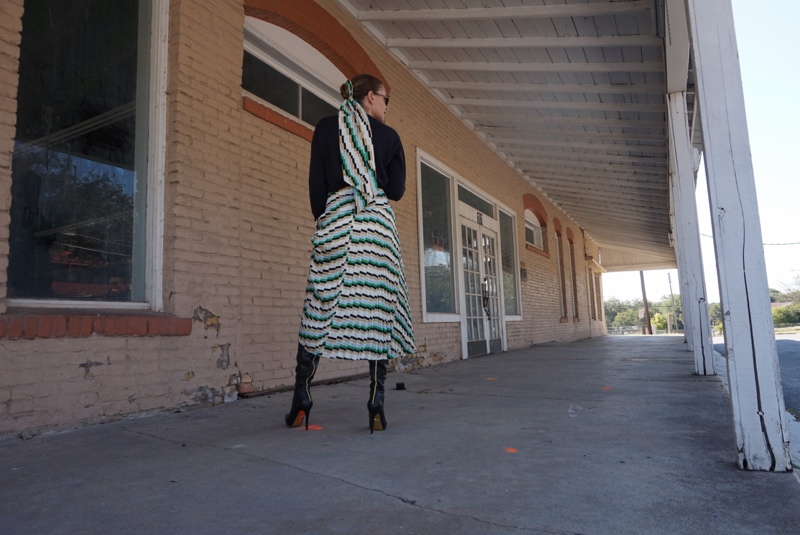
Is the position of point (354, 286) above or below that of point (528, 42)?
below

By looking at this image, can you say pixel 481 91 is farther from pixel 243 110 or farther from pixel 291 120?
pixel 243 110

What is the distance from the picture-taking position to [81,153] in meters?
3.06

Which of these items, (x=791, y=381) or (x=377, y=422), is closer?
(x=377, y=422)

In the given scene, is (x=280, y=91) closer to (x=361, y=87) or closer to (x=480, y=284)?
(x=361, y=87)

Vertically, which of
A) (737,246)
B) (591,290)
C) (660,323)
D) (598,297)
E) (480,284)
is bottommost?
(660,323)

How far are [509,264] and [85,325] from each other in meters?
8.51

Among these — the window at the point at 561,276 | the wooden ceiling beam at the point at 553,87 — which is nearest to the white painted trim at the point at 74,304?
the wooden ceiling beam at the point at 553,87

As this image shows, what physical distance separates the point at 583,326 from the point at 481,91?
11216 mm

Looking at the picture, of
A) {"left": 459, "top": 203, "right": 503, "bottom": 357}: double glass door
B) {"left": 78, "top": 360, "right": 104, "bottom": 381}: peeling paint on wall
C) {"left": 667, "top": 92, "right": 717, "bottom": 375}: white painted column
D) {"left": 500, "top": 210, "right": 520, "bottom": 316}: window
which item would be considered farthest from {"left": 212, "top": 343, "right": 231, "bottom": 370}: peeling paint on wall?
{"left": 500, "top": 210, "right": 520, "bottom": 316}: window

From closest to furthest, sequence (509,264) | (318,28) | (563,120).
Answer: (318,28) < (563,120) < (509,264)

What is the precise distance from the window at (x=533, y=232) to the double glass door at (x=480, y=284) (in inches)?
104

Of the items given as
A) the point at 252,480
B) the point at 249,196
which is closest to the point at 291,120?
the point at 249,196

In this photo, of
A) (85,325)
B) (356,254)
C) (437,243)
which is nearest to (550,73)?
(437,243)

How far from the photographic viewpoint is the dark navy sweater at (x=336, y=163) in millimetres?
2607
